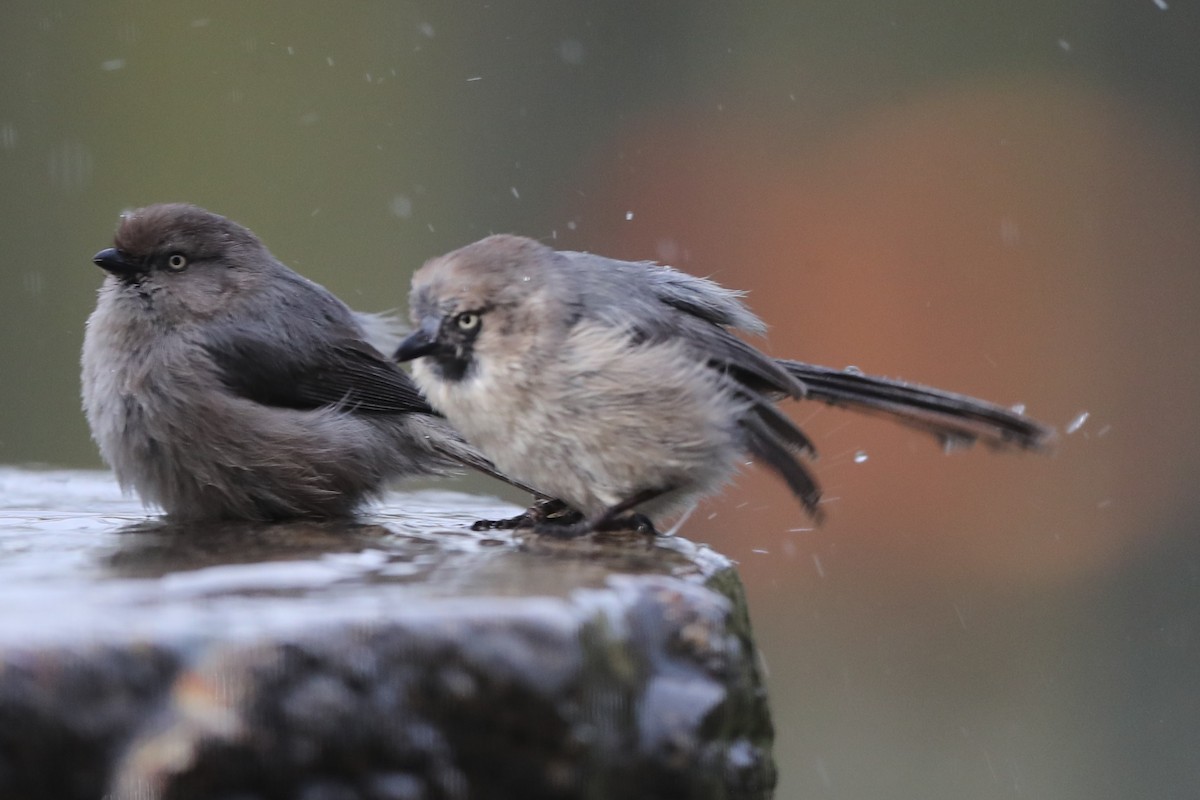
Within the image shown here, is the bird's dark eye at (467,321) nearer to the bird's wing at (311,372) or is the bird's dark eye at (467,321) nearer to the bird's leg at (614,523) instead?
the bird's leg at (614,523)

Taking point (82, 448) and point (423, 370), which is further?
point (82, 448)

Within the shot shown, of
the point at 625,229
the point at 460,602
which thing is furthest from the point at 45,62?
the point at 460,602

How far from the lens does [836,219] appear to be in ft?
33.7

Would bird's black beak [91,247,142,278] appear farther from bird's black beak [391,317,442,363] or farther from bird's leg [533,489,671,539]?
bird's leg [533,489,671,539]

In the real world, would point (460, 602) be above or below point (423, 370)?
below

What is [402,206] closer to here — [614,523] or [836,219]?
[836,219]

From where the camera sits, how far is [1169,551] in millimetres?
9383

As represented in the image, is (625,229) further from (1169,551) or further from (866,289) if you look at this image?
(1169,551)

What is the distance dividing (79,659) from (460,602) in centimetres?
53

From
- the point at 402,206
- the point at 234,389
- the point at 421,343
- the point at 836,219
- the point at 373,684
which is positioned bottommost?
the point at 373,684

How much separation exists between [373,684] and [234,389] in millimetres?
1968

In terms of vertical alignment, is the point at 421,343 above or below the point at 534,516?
above

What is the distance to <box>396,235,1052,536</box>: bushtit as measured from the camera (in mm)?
3176

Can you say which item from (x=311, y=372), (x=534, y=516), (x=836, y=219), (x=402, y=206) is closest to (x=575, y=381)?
(x=534, y=516)
